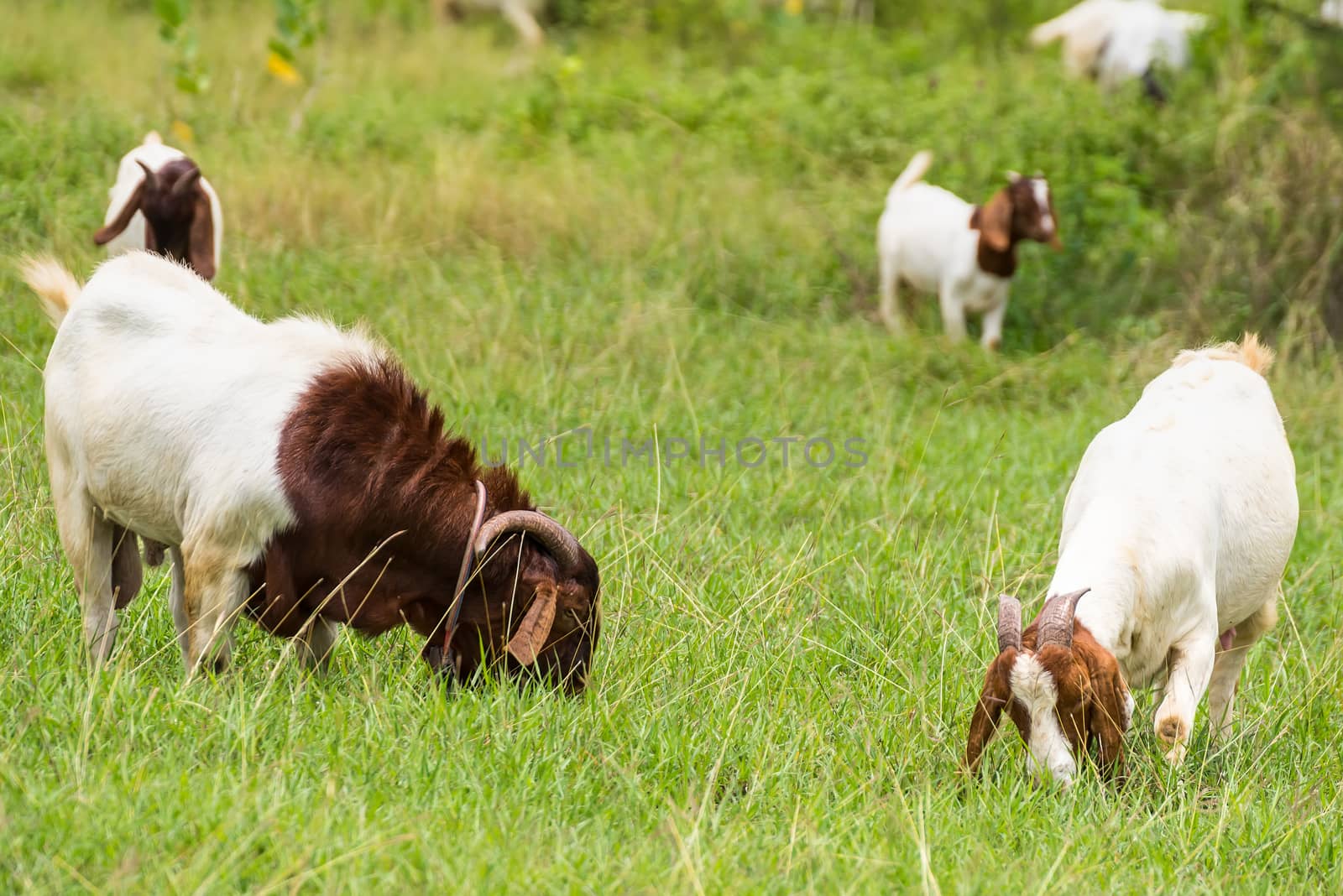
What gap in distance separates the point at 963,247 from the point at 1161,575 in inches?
224

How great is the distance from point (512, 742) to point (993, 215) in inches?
263

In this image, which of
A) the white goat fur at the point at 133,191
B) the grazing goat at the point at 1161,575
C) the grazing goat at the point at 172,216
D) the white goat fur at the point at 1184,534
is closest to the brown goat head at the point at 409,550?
the grazing goat at the point at 1161,575

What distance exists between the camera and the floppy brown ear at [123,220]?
776cm

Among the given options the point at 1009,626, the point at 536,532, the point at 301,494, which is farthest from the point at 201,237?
the point at 1009,626

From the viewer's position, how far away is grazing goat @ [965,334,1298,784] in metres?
4.32

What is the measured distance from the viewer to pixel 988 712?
4379mm

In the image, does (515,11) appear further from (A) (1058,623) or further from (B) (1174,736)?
(A) (1058,623)

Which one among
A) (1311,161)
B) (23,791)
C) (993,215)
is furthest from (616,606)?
(1311,161)

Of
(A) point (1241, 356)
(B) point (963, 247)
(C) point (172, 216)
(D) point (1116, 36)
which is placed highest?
(D) point (1116, 36)

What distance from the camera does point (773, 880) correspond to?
12.4 feet

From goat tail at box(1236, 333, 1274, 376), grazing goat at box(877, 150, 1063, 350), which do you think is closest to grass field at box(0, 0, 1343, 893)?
grazing goat at box(877, 150, 1063, 350)

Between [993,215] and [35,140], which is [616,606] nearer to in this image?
[993,215]

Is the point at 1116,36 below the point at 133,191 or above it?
above

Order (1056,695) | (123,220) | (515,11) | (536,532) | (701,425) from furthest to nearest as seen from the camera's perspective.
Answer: (515,11), (701,425), (123,220), (536,532), (1056,695)
